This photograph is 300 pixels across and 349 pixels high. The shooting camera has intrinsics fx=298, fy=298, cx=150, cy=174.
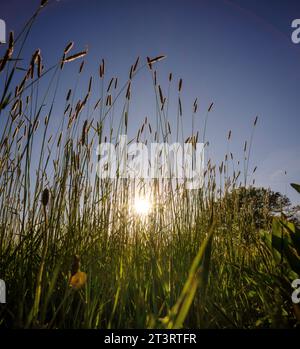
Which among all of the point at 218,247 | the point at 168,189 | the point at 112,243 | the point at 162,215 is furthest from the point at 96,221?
the point at 218,247

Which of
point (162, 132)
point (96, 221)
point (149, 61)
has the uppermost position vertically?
point (149, 61)

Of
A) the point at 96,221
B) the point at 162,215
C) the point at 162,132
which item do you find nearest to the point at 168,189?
the point at 162,215

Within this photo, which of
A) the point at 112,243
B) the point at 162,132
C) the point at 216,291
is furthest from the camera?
the point at 162,132

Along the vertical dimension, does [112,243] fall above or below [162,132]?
below

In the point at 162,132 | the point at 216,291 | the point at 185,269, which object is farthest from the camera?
the point at 162,132

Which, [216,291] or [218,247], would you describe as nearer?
[216,291]

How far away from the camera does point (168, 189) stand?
1977 mm

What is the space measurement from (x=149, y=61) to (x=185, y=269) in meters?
0.97

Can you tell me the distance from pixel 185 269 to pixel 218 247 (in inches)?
20.9
